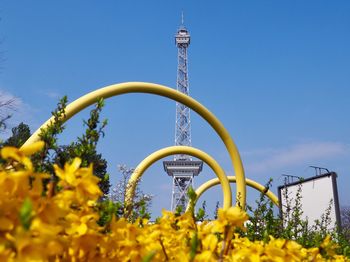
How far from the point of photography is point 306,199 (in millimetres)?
12672

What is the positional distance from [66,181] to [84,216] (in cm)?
12

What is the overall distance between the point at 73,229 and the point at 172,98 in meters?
9.48

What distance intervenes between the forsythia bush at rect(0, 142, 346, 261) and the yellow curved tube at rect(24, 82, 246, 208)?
228 inches

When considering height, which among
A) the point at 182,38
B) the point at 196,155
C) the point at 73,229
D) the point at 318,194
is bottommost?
the point at 73,229

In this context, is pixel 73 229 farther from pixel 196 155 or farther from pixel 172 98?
pixel 196 155

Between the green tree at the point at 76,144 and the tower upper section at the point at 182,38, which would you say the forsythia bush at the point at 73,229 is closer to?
the green tree at the point at 76,144

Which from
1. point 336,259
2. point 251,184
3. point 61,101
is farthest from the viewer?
point 251,184

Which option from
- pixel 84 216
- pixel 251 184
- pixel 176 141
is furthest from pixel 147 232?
pixel 176 141

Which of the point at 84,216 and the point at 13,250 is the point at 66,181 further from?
the point at 13,250

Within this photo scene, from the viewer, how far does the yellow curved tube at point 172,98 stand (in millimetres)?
8523

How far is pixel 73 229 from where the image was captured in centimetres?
118

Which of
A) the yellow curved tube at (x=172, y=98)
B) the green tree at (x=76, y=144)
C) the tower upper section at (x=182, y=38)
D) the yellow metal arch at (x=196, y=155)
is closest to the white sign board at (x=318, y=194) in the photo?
the yellow curved tube at (x=172, y=98)

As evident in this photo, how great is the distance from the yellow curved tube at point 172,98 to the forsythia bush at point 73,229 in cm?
580

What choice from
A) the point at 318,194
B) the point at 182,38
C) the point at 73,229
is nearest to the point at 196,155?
the point at 318,194
